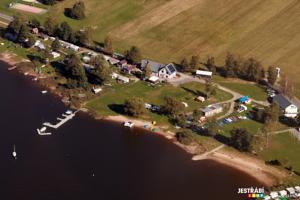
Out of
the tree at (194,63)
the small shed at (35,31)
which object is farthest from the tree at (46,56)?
the tree at (194,63)

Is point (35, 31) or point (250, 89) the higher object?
point (35, 31)

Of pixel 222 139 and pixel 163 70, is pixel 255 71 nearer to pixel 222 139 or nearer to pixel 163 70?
pixel 163 70

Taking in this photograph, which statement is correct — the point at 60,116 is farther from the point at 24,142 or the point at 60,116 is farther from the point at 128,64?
the point at 128,64

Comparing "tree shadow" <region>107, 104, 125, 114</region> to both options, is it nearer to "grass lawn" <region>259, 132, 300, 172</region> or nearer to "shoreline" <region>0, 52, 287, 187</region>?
"shoreline" <region>0, 52, 287, 187</region>

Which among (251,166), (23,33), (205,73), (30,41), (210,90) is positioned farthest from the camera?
(23,33)

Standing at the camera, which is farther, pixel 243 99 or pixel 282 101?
pixel 243 99

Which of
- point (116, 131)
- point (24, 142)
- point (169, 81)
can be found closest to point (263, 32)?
point (169, 81)

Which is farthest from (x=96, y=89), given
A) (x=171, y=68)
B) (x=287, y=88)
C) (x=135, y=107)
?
(x=287, y=88)
